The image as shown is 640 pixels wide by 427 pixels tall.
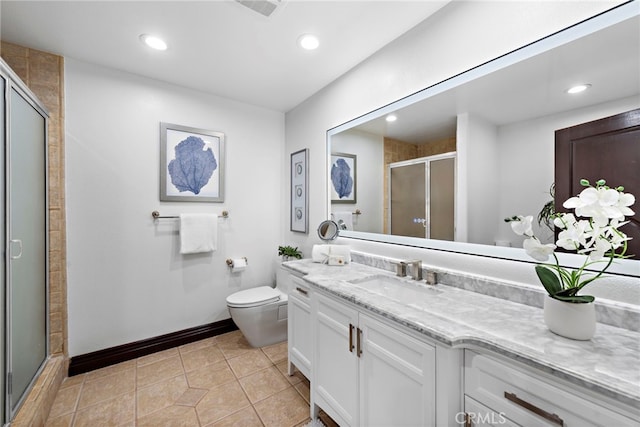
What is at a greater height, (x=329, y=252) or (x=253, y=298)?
(x=329, y=252)

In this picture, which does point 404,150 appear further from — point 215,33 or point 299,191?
point 215,33

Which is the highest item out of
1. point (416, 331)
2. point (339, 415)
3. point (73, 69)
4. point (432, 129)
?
point (73, 69)

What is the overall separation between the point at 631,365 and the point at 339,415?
1152 millimetres

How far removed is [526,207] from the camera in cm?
118

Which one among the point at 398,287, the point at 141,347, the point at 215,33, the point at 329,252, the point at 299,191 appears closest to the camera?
the point at 398,287

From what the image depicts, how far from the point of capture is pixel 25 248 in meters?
1.48

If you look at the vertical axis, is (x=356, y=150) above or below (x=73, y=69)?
below

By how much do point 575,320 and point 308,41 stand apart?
1963 mm

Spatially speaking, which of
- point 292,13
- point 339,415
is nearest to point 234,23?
point 292,13

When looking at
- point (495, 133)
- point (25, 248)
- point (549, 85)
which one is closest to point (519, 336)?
point (495, 133)

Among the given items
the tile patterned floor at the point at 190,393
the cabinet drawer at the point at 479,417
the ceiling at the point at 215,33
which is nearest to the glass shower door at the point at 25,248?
the tile patterned floor at the point at 190,393

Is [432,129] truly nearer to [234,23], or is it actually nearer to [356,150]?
[356,150]

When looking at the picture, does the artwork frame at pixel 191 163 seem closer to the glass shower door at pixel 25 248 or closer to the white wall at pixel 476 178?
the glass shower door at pixel 25 248

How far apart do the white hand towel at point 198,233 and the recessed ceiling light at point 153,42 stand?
1.29 metres
